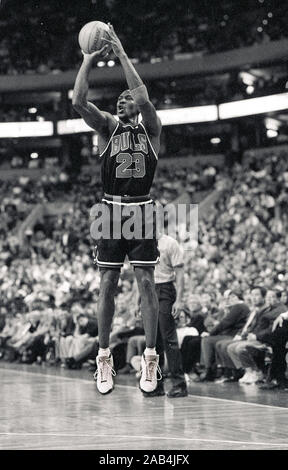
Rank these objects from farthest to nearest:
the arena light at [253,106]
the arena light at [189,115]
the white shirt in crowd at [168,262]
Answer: the arena light at [189,115] → the arena light at [253,106] → the white shirt in crowd at [168,262]

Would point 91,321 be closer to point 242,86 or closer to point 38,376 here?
point 38,376

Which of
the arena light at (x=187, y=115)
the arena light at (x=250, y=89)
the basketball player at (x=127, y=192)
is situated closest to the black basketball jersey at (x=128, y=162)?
the basketball player at (x=127, y=192)

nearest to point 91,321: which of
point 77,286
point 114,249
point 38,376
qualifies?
point 38,376

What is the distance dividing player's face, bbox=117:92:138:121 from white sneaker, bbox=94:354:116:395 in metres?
1.85

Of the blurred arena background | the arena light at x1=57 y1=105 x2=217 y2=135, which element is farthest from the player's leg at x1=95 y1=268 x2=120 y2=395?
the arena light at x1=57 y1=105 x2=217 y2=135

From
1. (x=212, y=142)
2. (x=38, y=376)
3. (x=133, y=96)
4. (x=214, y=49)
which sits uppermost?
(x=214, y=49)

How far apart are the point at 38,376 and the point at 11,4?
27375 millimetres

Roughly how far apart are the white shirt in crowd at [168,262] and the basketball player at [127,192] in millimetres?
2935

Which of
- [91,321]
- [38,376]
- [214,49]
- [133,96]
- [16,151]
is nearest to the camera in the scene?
[133,96]

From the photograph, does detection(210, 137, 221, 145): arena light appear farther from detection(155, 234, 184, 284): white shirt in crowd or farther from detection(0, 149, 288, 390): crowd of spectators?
detection(155, 234, 184, 284): white shirt in crowd

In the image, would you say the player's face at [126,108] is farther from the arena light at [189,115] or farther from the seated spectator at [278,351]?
the arena light at [189,115]

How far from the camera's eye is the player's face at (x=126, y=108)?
19.9ft

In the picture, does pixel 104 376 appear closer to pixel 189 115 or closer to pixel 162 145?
pixel 189 115

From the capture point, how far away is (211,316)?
13.0 m
